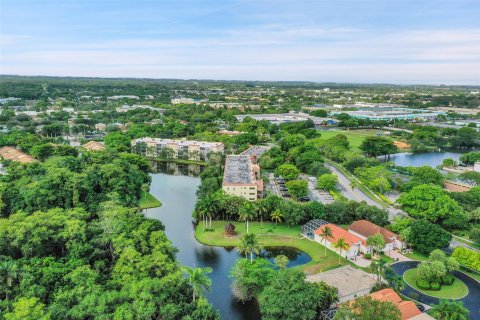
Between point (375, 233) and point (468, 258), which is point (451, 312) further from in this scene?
point (375, 233)

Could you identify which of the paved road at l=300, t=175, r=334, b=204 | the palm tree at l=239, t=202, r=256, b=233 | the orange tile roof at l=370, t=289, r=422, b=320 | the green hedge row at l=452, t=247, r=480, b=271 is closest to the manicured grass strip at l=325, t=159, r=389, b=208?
the paved road at l=300, t=175, r=334, b=204

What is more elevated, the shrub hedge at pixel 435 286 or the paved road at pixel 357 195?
the paved road at pixel 357 195

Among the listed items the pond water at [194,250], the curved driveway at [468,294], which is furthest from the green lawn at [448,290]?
the pond water at [194,250]

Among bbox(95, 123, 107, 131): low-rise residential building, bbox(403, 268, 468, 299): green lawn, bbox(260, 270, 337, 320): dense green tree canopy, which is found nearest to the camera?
bbox(260, 270, 337, 320): dense green tree canopy

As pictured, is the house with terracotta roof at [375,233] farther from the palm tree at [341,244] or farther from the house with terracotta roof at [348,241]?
the palm tree at [341,244]

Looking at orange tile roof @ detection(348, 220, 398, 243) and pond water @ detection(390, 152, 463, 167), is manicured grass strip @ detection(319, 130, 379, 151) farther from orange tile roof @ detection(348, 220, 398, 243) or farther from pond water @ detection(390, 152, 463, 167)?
orange tile roof @ detection(348, 220, 398, 243)

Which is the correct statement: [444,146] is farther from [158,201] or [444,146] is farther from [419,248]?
[158,201]

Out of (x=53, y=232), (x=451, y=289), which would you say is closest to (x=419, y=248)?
(x=451, y=289)
